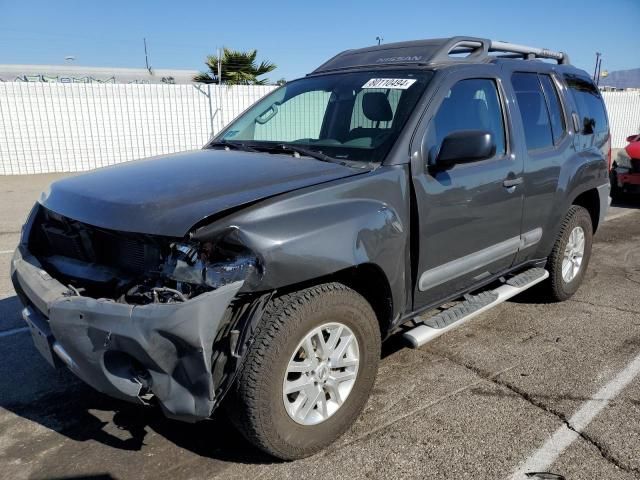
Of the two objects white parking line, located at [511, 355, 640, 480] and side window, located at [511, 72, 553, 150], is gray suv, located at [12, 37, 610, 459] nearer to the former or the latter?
side window, located at [511, 72, 553, 150]

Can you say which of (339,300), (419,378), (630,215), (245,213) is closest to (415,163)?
(339,300)

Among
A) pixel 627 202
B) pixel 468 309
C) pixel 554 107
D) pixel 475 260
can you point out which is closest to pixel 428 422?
pixel 468 309

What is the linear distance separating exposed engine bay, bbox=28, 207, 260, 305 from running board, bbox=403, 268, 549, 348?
1.32m

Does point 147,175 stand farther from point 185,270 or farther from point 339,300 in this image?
point 339,300

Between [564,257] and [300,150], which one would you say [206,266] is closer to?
[300,150]

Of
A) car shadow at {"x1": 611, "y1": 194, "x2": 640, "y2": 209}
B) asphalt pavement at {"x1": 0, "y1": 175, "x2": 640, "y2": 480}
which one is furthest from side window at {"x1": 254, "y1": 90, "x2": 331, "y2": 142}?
car shadow at {"x1": 611, "y1": 194, "x2": 640, "y2": 209}

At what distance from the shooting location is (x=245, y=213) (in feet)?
7.52

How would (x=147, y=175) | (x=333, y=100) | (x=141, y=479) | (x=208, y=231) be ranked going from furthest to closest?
(x=333, y=100) < (x=147, y=175) < (x=141, y=479) < (x=208, y=231)

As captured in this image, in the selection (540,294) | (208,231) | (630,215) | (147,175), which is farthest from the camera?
(630,215)

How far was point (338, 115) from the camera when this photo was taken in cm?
367

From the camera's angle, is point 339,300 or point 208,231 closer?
point 208,231

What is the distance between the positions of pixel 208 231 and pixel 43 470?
150 cm

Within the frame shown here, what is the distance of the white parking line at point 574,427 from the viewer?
2559 mm

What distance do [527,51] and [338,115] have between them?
1936 millimetres
